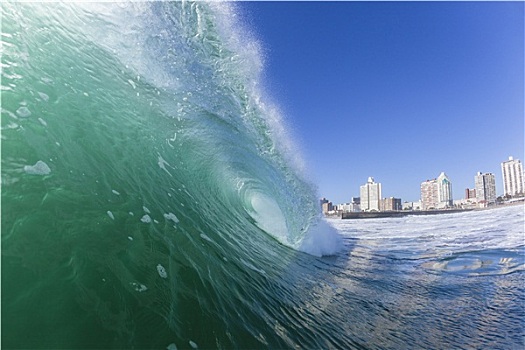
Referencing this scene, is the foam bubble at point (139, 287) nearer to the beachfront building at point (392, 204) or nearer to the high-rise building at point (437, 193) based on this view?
the beachfront building at point (392, 204)

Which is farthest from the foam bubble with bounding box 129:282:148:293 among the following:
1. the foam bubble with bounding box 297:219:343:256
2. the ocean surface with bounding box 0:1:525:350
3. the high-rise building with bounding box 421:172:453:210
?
the high-rise building with bounding box 421:172:453:210

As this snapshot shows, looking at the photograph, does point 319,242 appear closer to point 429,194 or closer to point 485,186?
point 485,186

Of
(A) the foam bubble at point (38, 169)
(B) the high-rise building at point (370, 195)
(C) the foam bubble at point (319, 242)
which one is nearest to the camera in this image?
(A) the foam bubble at point (38, 169)

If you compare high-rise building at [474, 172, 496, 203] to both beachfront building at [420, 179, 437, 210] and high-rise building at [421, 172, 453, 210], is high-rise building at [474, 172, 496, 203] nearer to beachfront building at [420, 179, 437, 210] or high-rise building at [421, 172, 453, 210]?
high-rise building at [421, 172, 453, 210]

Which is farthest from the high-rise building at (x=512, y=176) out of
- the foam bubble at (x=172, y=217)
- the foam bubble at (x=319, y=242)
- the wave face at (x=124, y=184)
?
the foam bubble at (x=172, y=217)

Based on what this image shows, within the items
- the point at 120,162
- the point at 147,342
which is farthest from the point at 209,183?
the point at 147,342

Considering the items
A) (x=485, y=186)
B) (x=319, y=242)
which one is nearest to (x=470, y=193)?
(x=485, y=186)

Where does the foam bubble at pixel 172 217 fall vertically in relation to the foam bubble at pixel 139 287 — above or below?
above
